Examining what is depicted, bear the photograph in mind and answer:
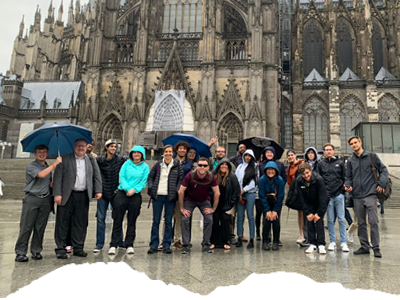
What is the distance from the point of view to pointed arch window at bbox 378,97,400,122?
107 ft

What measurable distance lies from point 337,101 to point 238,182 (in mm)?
31182

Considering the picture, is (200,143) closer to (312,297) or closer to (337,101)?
(312,297)

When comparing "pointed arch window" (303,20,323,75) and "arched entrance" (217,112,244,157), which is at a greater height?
"pointed arch window" (303,20,323,75)

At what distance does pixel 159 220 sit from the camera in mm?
5469

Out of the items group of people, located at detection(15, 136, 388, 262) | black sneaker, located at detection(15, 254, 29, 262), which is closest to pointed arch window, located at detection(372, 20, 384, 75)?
group of people, located at detection(15, 136, 388, 262)

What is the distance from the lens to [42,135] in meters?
5.01

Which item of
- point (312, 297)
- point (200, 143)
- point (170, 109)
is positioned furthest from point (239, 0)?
point (312, 297)

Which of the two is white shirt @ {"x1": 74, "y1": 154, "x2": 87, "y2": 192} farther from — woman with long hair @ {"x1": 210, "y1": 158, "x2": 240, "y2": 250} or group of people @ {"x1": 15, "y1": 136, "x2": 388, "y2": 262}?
woman with long hair @ {"x1": 210, "y1": 158, "x2": 240, "y2": 250}

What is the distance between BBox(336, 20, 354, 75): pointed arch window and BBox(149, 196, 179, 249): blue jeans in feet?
127

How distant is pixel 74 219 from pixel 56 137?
1.33 m

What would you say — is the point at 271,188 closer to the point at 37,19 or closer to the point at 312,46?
the point at 312,46

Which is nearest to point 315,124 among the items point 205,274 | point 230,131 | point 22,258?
point 230,131

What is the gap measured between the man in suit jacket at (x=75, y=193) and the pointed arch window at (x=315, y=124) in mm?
31790

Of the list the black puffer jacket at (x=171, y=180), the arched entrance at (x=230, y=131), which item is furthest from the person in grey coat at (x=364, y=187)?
the arched entrance at (x=230, y=131)
